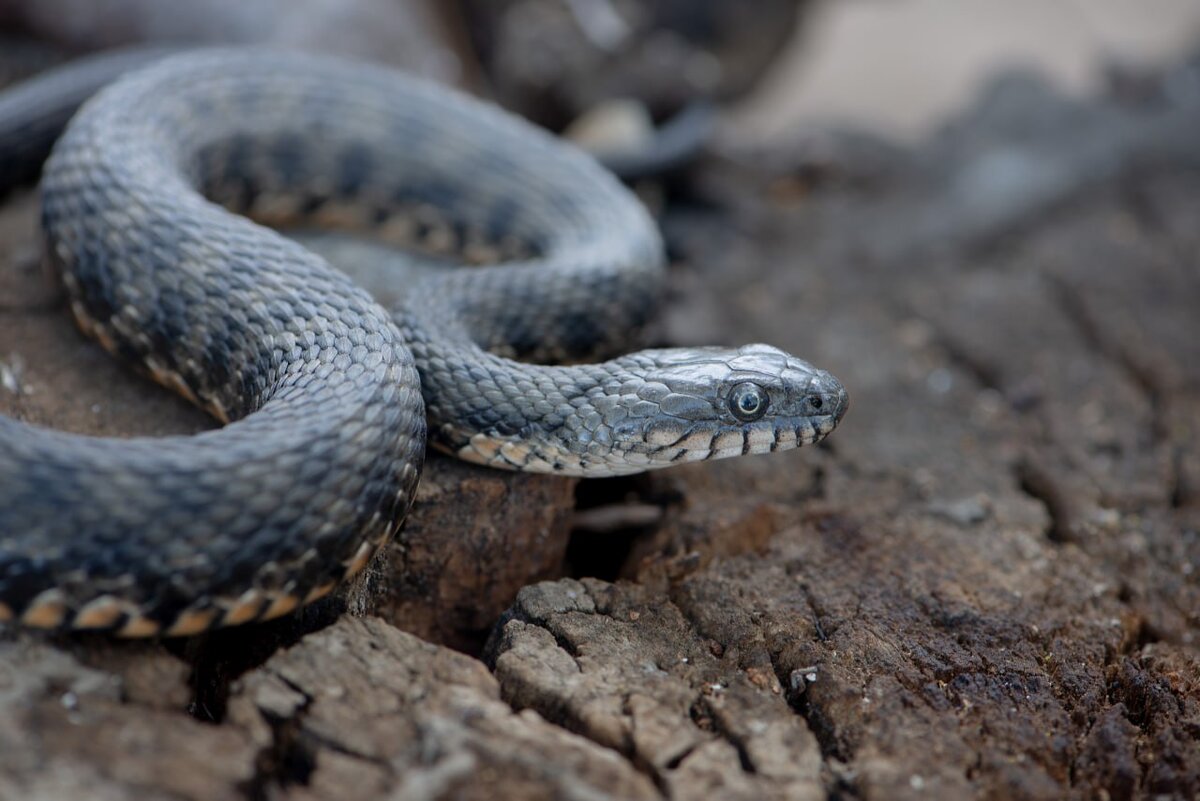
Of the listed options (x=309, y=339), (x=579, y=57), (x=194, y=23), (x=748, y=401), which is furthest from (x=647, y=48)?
(x=309, y=339)

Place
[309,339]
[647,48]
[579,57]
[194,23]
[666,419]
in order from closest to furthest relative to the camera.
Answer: [309,339], [666,419], [194,23], [579,57], [647,48]

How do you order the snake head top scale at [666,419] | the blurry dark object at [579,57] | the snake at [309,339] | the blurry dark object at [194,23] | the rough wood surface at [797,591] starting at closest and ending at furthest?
the rough wood surface at [797,591] → the snake at [309,339] → the snake head top scale at [666,419] → the blurry dark object at [194,23] → the blurry dark object at [579,57]

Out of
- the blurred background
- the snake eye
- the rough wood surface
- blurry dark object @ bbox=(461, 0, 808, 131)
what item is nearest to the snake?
the snake eye

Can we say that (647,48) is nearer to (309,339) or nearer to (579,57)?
(579,57)

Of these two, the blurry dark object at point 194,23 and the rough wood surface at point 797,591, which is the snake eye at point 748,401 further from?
the blurry dark object at point 194,23

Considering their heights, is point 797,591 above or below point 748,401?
below

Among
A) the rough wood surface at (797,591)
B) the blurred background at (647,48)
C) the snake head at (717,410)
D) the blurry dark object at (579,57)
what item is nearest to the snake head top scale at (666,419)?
the snake head at (717,410)
